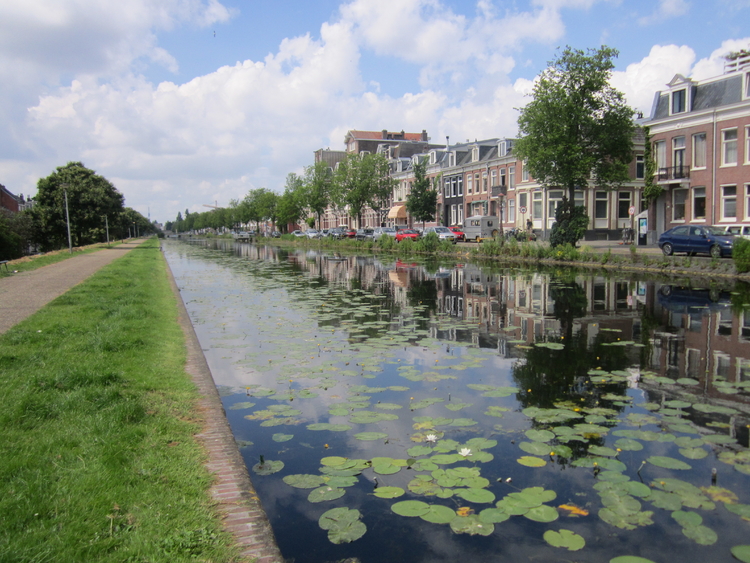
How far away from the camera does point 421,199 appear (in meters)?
60.7

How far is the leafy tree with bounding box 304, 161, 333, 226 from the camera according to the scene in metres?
78.0

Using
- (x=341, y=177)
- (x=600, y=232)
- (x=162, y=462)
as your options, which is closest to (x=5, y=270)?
A: (x=162, y=462)

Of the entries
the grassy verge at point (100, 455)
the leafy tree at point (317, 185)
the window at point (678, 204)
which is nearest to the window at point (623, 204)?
the window at point (678, 204)

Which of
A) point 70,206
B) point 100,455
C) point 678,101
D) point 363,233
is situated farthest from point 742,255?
point 70,206

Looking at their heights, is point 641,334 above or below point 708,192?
below

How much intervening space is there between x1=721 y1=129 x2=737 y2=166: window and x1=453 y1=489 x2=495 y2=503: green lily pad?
35021mm

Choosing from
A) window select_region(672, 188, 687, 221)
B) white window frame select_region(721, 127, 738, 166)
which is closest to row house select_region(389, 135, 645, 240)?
window select_region(672, 188, 687, 221)

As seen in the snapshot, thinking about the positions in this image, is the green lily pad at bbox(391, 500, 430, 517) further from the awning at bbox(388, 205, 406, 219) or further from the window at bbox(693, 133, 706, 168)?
the awning at bbox(388, 205, 406, 219)

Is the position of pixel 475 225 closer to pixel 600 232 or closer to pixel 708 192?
pixel 600 232

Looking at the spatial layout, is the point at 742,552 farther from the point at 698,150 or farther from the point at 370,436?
the point at 698,150

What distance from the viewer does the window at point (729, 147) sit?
31859mm

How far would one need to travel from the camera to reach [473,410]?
6215 mm

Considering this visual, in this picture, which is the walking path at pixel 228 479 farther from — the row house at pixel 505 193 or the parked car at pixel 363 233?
the parked car at pixel 363 233

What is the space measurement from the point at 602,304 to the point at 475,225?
35313mm
